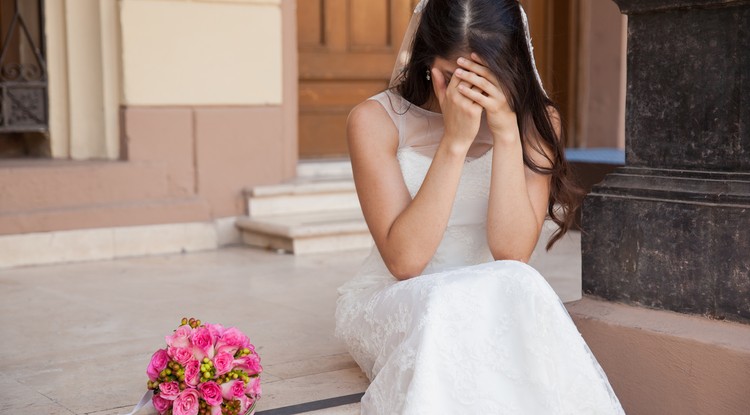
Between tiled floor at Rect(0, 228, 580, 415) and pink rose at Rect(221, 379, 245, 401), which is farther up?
pink rose at Rect(221, 379, 245, 401)

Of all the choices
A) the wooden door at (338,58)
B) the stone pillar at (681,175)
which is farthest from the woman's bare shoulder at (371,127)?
the wooden door at (338,58)

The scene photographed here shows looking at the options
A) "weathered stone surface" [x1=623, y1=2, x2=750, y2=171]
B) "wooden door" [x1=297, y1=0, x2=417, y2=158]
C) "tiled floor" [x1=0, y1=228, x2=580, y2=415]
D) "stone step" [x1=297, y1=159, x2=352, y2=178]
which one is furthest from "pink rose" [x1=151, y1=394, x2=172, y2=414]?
"wooden door" [x1=297, y1=0, x2=417, y2=158]

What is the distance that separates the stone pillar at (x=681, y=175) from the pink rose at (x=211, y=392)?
1.18 meters

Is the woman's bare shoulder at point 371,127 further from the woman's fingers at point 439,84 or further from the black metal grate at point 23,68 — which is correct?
the black metal grate at point 23,68

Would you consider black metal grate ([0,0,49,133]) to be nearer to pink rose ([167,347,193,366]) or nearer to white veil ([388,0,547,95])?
white veil ([388,0,547,95])

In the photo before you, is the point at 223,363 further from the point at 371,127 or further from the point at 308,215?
the point at 308,215

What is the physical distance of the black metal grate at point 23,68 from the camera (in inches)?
210

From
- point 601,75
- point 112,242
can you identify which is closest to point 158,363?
point 112,242

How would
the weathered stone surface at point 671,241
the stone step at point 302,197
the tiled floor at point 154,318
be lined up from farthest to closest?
the stone step at point 302,197, the tiled floor at point 154,318, the weathered stone surface at point 671,241

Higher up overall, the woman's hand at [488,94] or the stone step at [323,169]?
the woman's hand at [488,94]

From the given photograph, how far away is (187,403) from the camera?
7.76ft

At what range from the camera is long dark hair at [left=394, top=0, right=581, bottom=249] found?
2615 millimetres

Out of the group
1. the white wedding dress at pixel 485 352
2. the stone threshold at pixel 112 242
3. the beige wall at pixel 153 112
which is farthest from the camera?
the beige wall at pixel 153 112

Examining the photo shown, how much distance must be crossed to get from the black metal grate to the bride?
3.12 m
